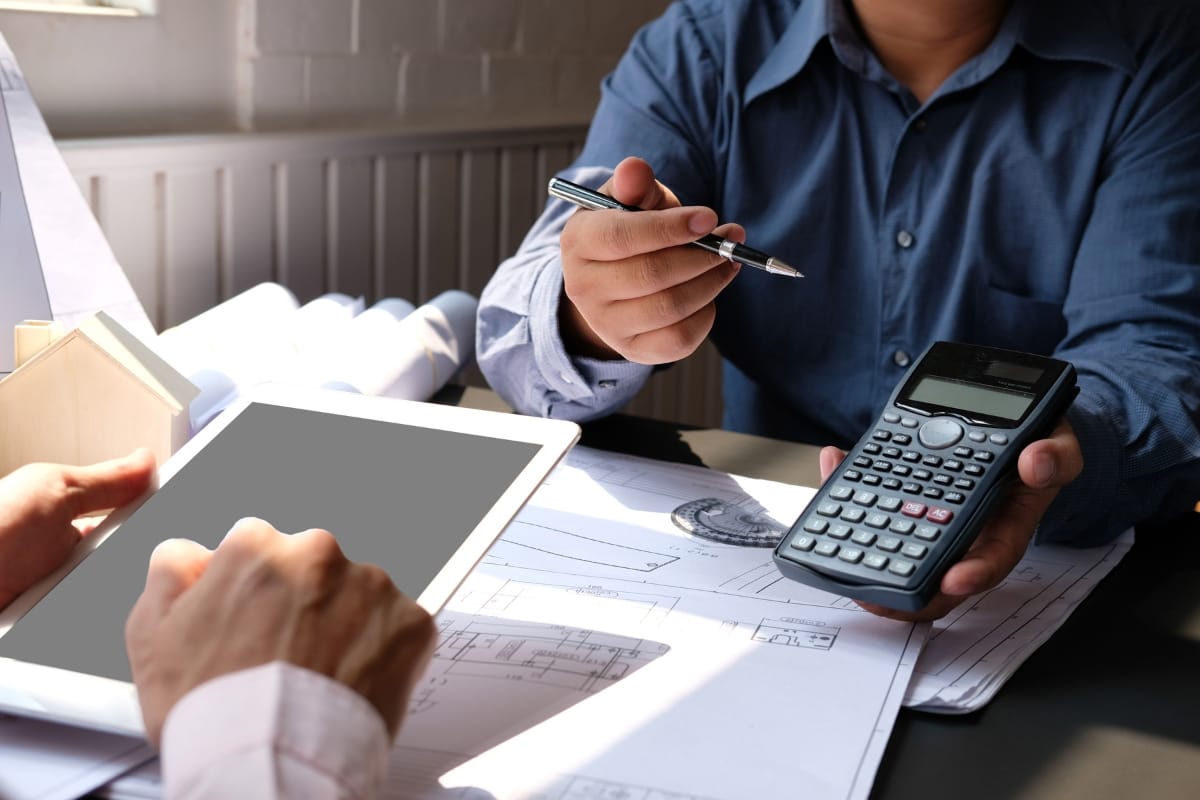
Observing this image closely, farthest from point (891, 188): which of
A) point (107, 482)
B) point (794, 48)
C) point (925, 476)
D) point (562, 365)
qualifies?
point (107, 482)

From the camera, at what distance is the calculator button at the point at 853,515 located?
24.5 inches

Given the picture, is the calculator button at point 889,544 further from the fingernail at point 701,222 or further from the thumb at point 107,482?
the thumb at point 107,482

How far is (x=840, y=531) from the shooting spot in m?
0.61

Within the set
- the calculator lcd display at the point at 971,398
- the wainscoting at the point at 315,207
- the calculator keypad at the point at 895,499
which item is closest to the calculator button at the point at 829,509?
the calculator keypad at the point at 895,499

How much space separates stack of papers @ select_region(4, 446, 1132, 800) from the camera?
460 mm

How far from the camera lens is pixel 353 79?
1407mm

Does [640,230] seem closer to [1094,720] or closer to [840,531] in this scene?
[840,531]

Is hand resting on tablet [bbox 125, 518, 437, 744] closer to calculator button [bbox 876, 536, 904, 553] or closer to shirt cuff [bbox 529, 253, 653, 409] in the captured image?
calculator button [bbox 876, 536, 904, 553]

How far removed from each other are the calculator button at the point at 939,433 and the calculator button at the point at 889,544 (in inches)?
3.1

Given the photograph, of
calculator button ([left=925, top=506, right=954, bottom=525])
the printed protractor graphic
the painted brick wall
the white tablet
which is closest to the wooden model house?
the white tablet

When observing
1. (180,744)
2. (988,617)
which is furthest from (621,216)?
(180,744)

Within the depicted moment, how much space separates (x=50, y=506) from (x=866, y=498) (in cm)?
41

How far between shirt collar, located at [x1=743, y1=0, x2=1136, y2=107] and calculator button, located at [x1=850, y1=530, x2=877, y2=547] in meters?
0.57

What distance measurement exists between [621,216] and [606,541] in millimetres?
199
